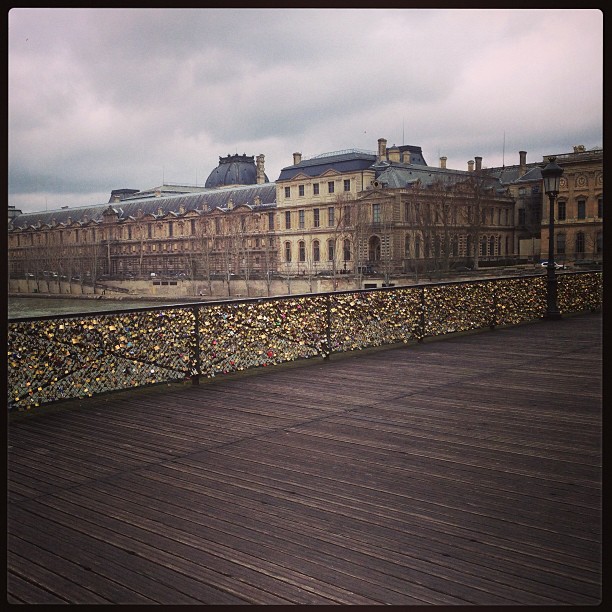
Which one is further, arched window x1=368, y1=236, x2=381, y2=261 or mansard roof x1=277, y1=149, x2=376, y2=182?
mansard roof x1=277, y1=149, x2=376, y2=182

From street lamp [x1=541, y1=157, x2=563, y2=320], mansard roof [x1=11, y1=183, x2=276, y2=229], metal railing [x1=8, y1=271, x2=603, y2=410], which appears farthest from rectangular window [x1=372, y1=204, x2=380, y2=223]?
metal railing [x1=8, y1=271, x2=603, y2=410]

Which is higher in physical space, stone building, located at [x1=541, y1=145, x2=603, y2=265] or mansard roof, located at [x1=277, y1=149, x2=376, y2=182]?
mansard roof, located at [x1=277, y1=149, x2=376, y2=182]

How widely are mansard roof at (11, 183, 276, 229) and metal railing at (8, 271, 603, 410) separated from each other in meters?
52.0

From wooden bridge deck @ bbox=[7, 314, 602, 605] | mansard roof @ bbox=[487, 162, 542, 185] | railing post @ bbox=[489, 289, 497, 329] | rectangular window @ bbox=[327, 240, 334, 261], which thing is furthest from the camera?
mansard roof @ bbox=[487, 162, 542, 185]

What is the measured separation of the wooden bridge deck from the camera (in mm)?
2785

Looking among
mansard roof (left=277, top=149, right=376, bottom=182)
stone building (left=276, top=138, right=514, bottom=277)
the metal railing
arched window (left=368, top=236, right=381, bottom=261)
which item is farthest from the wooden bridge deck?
mansard roof (left=277, top=149, right=376, bottom=182)

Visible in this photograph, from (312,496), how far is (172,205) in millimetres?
67592

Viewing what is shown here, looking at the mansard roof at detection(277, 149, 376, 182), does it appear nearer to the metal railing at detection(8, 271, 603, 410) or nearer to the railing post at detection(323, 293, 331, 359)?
the metal railing at detection(8, 271, 603, 410)

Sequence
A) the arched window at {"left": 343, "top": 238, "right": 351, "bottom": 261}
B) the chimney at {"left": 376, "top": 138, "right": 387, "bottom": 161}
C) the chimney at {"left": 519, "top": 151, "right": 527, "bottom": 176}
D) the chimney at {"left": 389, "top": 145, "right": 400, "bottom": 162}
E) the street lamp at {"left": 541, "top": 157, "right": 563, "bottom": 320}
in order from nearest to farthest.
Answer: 1. the street lamp at {"left": 541, "top": 157, "right": 563, "bottom": 320}
2. the arched window at {"left": 343, "top": 238, "right": 351, "bottom": 261}
3. the chimney at {"left": 389, "top": 145, "right": 400, "bottom": 162}
4. the chimney at {"left": 376, "top": 138, "right": 387, "bottom": 161}
5. the chimney at {"left": 519, "top": 151, "right": 527, "bottom": 176}

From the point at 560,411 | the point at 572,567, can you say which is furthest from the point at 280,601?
the point at 560,411

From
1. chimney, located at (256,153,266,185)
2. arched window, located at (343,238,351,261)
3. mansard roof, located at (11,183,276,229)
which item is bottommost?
arched window, located at (343,238,351,261)

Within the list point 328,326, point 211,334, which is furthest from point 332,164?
point 211,334

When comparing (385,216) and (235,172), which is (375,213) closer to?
(385,216)

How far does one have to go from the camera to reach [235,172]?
85188 millimetres
